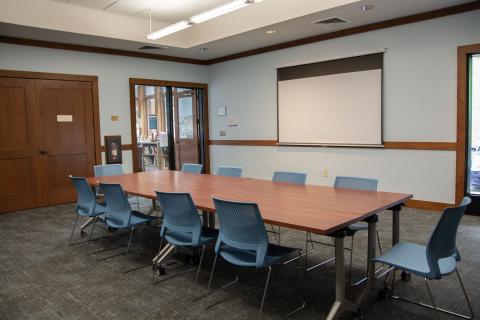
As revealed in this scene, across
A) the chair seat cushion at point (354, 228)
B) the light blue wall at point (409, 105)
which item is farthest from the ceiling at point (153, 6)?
the chair seat cushion at point (354, 228)

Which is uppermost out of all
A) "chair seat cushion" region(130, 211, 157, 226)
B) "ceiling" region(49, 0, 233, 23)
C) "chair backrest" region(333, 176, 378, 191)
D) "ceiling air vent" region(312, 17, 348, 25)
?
"ceiling" region(49, 0, 233, 23)

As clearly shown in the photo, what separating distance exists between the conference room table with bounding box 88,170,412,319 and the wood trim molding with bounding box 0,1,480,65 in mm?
3249

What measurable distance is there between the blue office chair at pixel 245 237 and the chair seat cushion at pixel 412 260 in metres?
0.67

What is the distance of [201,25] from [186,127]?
2535mm

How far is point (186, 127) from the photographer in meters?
8.88

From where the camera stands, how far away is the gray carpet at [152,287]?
2.77 m

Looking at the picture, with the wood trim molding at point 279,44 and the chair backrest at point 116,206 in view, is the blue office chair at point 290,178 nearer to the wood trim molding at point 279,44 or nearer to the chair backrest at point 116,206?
the chair backrest at point 116,206

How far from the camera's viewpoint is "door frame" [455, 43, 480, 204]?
16.9 feet

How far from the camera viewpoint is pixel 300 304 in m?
2.84

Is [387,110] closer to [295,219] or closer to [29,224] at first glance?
[295,219]

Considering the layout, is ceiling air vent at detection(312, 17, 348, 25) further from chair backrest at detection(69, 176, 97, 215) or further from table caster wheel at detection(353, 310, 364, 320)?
table caster wheel at detection(353, 310, 364, 320)

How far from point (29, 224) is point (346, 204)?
4.59 metres

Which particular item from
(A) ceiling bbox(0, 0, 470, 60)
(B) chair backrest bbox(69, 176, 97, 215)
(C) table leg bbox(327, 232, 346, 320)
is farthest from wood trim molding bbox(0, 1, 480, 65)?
(C) table leg bbox(327, 232, 346, 320)

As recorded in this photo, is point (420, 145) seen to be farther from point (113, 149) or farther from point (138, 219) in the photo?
point (113, 149)
